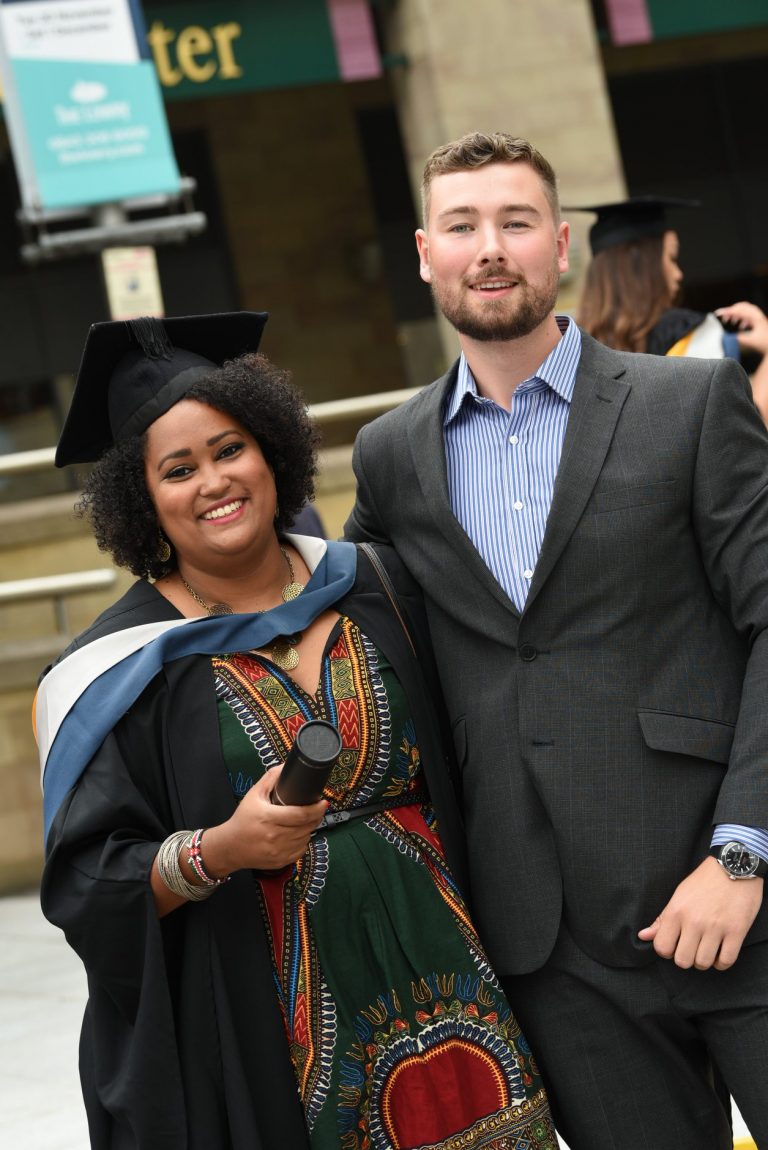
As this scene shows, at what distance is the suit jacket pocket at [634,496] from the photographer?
112 inches

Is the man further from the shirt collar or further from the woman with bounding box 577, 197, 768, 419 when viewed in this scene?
the woman with bounding box 577, 197, 768, 419

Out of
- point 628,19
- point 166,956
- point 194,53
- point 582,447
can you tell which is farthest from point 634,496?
point 628,19

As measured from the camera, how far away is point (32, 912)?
8922mm

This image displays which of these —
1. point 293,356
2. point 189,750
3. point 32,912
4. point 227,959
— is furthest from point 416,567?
point 293,356

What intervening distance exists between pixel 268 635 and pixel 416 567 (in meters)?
0.36

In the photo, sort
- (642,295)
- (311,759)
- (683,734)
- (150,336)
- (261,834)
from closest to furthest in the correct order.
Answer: (311,759)
(261,834)
(683,734)
(150,336)
(642,295)

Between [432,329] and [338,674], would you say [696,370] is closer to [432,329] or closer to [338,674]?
[338,674]

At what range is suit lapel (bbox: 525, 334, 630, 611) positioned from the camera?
9.40 ft

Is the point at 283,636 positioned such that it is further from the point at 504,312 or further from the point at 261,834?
the point at 504,312

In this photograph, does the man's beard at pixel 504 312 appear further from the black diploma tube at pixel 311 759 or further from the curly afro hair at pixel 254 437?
the black diploma tube at pixel 311 759

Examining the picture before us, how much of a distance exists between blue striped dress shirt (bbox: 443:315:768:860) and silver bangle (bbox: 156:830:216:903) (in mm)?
778

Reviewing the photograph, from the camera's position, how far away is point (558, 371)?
9.96ft

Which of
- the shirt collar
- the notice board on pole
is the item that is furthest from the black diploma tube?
the notice board on pole

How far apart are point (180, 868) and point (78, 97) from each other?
732 cm
